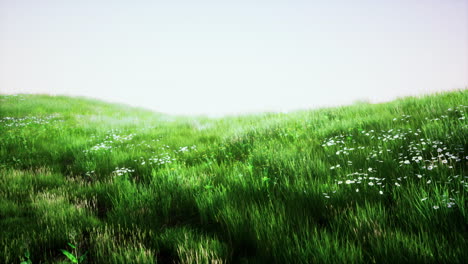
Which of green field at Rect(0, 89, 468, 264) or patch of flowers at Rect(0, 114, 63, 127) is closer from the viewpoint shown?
green field at Rect(0, 89, 468, 264)

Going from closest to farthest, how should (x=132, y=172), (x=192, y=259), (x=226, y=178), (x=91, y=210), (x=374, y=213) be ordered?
(x=192, y=259)
(x=374, y=213)
(x=91, y=210)
(x=226, y=178)
(x=132, y=172)

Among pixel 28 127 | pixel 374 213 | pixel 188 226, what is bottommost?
pixel 188 226

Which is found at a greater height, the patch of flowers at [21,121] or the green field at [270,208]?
the patch of flowers at [21,121]

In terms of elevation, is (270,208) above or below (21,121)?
below

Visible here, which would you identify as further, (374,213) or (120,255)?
(374,213)

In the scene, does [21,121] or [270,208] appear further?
[21,121]

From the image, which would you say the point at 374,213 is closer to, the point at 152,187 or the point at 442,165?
the point at 442,165

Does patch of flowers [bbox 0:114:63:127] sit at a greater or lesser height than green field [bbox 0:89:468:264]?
greater

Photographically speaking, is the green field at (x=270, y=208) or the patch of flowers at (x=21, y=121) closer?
the green field at (x=270, y=208)

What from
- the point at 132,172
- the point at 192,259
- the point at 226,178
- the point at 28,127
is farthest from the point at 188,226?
the point at 28,127

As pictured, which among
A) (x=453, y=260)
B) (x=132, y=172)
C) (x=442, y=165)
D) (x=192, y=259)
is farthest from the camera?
(x=132, y=172)

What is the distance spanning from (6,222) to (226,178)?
278cm

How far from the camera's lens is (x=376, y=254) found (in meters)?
2.04

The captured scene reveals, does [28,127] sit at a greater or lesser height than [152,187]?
greater
